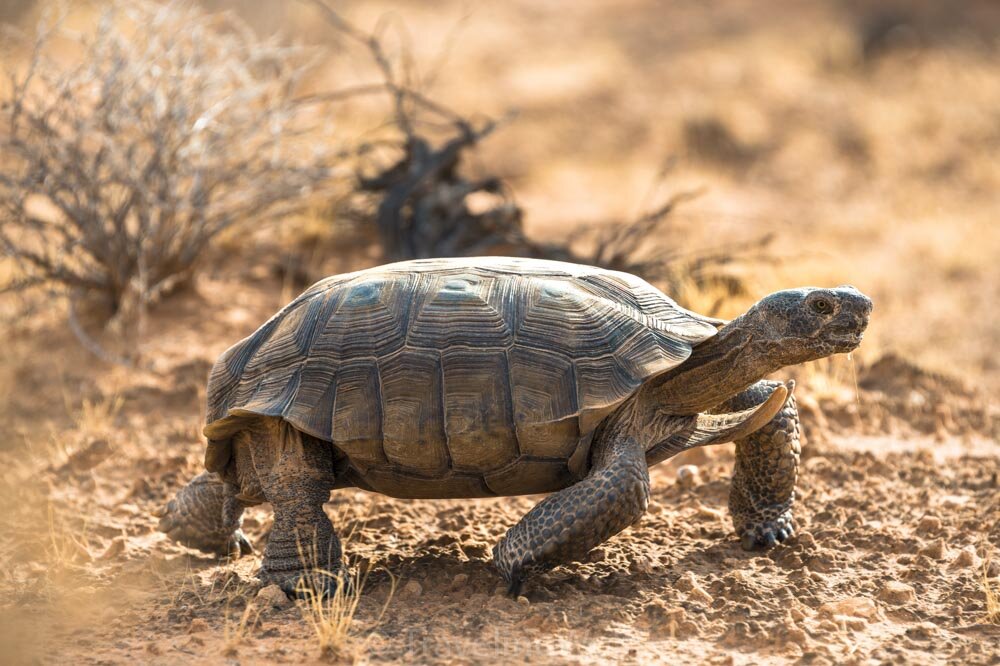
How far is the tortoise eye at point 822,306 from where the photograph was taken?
4.31 metres

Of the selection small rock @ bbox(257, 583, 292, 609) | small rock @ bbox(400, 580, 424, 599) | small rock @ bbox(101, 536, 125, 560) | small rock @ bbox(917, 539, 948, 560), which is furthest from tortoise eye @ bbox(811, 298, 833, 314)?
small rock @ bbox(101, 536, 125, 560)

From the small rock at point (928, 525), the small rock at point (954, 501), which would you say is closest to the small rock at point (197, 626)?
the small rock at point (928, 525)

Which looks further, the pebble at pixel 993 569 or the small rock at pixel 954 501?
the small rock at pixel 954 501

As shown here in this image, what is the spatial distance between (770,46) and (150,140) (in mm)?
13929

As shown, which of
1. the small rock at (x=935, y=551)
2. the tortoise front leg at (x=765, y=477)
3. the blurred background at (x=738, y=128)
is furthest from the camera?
the blurred background at (x=738, y=128)

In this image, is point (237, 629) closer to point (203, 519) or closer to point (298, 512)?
point (298, 512)

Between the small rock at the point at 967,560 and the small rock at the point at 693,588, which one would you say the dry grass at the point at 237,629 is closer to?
the small rock at the point at 693,588

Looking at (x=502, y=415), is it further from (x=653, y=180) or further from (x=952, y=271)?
(x=653, y=180)

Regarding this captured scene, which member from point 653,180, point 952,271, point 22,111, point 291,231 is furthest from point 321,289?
Result: point 653,180

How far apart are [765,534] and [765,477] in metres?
0.25

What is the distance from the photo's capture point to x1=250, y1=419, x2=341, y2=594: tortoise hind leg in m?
4.48

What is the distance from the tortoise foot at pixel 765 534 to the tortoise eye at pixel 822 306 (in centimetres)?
113

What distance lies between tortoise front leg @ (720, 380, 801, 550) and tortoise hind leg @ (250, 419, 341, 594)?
183cm

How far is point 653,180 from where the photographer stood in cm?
1421
